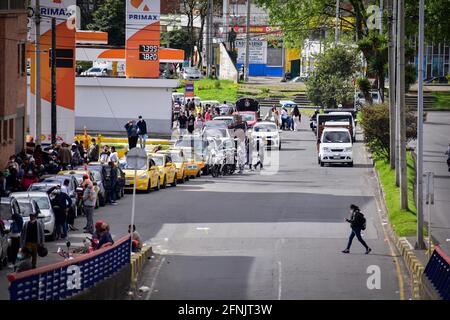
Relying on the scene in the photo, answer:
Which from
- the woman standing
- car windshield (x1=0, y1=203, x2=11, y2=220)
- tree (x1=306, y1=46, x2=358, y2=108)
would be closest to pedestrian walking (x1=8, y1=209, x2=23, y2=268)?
car windshield (x1=0, y1=203, x2=11, y2=220)

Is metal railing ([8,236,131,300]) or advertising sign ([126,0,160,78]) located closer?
metal railing ([8,236,131,300])

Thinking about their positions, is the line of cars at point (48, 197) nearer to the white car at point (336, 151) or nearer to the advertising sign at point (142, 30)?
the white car at point (336, 151)

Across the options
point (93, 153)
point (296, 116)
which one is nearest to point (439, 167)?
point (93, 153)

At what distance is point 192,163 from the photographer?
53906 mm

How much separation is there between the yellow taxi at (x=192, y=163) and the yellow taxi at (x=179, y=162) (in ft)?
1.13

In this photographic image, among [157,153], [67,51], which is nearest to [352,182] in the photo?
[157,153]

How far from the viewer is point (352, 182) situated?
51.8 meters

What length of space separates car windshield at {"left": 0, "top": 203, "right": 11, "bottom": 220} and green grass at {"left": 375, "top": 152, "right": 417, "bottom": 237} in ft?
34.9

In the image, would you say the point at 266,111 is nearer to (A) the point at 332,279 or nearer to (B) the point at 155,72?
(B) the point at 155,72

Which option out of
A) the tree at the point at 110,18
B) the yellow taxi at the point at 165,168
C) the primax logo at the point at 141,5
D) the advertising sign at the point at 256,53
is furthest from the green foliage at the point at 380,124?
the advertising sign at the point at 256,53

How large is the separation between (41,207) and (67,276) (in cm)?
1323

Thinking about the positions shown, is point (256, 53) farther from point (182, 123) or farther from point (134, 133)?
point (134, 133)

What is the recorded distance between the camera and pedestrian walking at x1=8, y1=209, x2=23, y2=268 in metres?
29.5

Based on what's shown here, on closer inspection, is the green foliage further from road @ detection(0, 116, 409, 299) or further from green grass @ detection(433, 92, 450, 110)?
green grass @ detection(433, 92, 450, 110)
